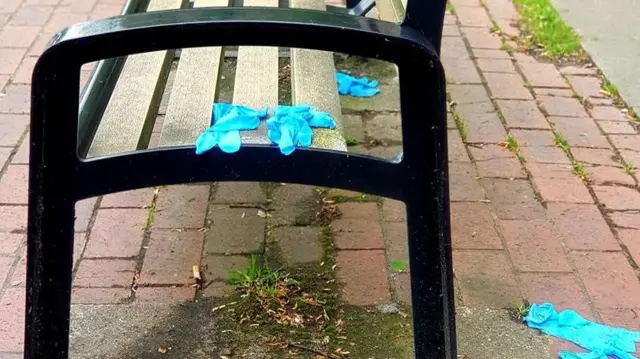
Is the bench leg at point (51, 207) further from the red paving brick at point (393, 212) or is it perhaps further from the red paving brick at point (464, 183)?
the red paving brick at point (464, 183)

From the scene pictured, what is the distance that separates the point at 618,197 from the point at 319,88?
1363 mm

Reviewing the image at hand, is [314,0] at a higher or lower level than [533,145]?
higher

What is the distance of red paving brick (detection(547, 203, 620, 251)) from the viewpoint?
2.62 meters

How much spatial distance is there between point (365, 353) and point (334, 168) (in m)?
0.68

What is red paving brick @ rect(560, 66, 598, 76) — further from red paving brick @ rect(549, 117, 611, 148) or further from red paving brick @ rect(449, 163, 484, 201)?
red paving brick @ rect(449, 163, 484, 201)

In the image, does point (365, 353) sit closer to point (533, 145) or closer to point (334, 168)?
point (334, 168)

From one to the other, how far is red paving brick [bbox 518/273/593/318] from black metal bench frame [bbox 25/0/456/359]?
731 millimetres

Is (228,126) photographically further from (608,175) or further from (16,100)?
(16,100)

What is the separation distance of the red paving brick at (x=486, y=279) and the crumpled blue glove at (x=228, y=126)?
2.97 feet

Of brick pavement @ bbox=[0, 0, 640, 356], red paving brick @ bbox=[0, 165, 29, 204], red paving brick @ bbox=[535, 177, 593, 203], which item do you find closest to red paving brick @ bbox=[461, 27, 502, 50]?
brick pavement @ bbox=[0, 0, 640, 356]

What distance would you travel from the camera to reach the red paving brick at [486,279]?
235 centimetres

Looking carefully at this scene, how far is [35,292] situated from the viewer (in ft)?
5.38

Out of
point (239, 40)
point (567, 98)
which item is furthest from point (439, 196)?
point (567, 98)

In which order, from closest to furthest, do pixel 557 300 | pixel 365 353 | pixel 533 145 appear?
pixel 365 353, pixel 557 300, pixel 533 145
